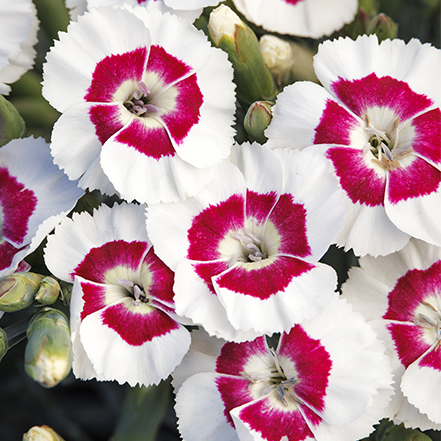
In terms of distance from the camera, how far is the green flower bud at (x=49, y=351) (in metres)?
0.71

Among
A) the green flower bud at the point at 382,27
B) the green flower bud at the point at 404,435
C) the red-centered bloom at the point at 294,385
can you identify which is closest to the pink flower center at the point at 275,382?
the red-centered bloom at the point at 294,385

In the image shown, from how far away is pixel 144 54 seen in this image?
82cm

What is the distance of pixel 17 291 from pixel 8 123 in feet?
1.04

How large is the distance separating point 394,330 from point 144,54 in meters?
0.58

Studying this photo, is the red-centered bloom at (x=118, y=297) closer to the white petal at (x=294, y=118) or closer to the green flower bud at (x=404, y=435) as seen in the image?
the white petal at (x=294, y=118)

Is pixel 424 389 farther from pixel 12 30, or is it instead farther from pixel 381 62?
pixel 12 30

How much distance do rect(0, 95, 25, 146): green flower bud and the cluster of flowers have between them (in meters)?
0.15

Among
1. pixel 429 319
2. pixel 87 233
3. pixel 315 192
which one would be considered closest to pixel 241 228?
pixel 315 192

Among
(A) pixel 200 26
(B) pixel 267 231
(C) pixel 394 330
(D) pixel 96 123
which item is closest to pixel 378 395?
(C) pixel 394 330

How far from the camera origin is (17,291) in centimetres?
77

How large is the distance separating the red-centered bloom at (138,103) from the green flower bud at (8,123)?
165mm

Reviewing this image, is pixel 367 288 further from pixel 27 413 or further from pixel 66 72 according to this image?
pixel 27 413

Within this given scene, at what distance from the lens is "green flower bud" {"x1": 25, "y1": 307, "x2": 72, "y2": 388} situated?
0.71m

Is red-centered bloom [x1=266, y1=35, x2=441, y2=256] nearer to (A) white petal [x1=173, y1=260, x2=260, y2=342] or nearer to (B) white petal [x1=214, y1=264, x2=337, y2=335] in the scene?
(B) white petal [x1=214, y1=264, x2=337, y2=335]
